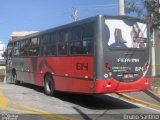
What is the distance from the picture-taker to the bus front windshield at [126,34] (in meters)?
13.9

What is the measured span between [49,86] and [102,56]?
4.79 metres

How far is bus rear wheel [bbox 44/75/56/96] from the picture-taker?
56.4ft

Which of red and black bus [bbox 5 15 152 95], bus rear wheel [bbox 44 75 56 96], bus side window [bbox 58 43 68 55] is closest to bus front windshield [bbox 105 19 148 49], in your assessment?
red and black bus [bbox 5 15 152 95]

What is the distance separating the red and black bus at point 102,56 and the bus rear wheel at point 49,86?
12.8 inches

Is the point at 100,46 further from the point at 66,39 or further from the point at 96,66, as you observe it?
the point at 66,39

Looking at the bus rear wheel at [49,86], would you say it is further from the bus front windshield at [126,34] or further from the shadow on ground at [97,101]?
the bus front windshield at [126,34]

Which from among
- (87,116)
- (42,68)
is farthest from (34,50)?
(87,116)

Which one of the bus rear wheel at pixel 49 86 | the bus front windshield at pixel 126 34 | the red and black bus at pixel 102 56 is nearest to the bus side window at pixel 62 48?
the red and black bus at pixel 102 56

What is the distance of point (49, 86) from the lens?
1770cm

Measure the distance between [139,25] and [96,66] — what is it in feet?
8.08

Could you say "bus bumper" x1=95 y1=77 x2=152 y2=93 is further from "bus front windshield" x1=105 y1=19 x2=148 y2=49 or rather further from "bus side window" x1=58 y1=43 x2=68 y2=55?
"bus side window" x1=58 y1=43 x2=68 y2=55

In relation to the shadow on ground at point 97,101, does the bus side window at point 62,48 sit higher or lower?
higher

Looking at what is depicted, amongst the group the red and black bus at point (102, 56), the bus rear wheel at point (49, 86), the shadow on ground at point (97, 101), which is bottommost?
the shadow on ground at point (97, 101)

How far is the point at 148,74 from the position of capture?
14.8 m
